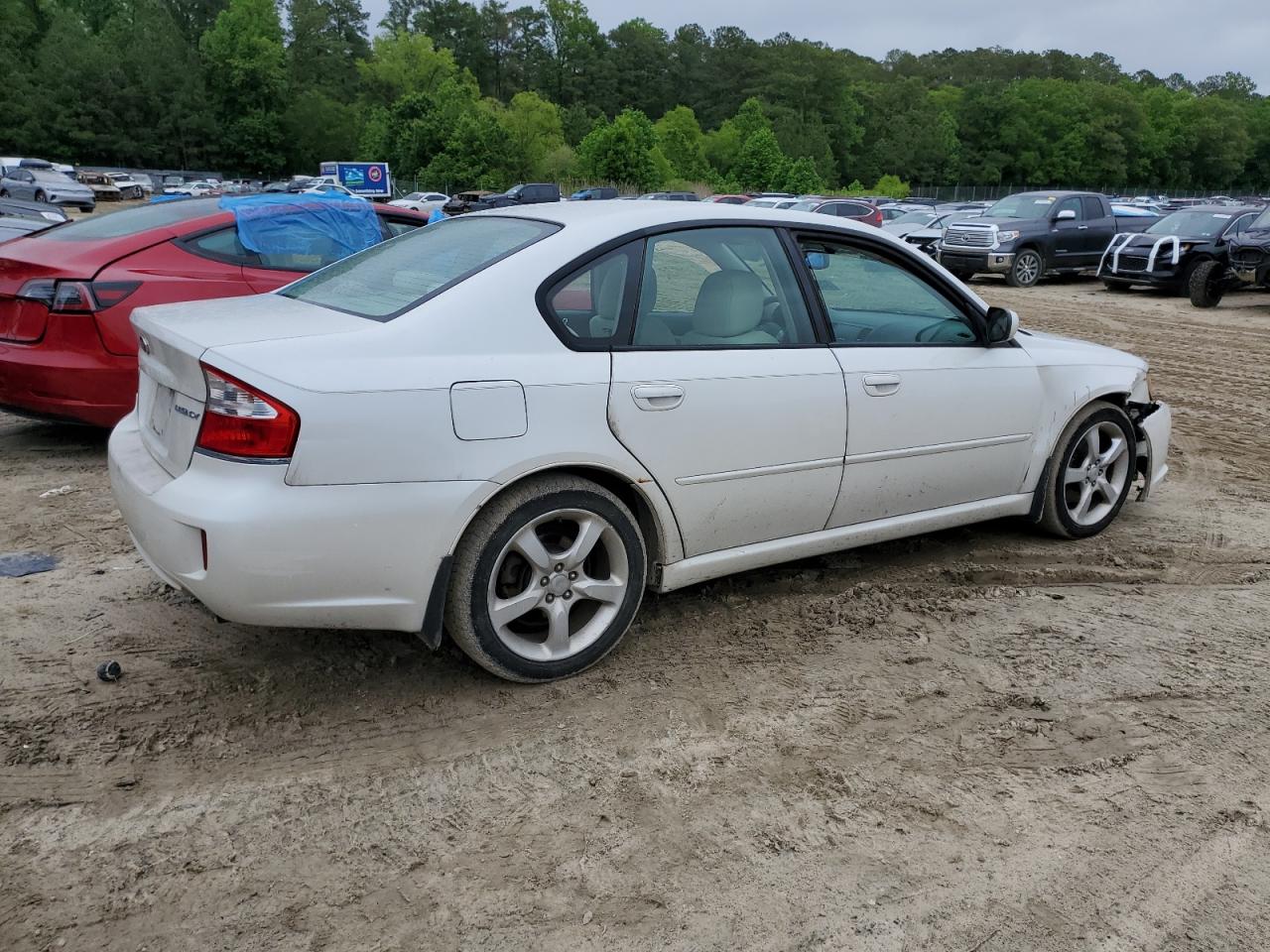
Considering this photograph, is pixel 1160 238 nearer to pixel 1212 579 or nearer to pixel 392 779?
pixel 1212 579

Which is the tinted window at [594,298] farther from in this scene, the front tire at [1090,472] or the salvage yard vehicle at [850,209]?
the salvage yard vehicle at [850,209]

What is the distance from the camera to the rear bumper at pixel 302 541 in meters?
2.90

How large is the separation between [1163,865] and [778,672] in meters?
1.35

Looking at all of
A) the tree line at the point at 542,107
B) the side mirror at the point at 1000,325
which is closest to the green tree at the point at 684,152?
the tree line at the point at 542,107

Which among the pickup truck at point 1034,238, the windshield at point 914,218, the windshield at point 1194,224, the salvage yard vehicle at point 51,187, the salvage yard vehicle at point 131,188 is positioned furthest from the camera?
the salvage yard vehicle at point 131,188

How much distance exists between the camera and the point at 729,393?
3.63 meters

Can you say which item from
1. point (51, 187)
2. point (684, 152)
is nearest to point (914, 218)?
point (51, 187)

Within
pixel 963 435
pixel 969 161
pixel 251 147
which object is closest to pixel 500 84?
pixel 251 147

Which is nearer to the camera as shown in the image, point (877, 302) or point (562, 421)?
point (562, 421)

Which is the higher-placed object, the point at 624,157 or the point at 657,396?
the point at 624,157

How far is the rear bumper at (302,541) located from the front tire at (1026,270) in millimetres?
18493

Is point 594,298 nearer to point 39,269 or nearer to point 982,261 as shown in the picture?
point 39,269

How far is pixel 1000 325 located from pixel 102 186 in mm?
63140

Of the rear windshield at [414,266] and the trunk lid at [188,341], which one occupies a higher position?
the rear windshield at [414,266]
